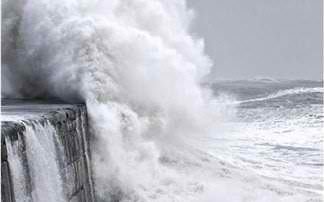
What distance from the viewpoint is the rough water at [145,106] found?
49.9 ft

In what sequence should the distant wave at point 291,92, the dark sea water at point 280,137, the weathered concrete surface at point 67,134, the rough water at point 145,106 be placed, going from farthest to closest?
the distant wave at point 291,92 → the dark sea water at point 280,137 → the rough water at point 145,106 → the weathered concrete surface at point 67,134

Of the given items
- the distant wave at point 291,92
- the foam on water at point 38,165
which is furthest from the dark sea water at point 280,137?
the foam on water at point 38,165

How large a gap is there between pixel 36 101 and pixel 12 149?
5465mm

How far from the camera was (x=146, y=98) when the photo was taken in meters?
18.0

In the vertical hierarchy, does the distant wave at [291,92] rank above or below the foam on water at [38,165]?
above

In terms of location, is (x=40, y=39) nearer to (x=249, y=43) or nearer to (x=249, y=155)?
(x=249, y=155)

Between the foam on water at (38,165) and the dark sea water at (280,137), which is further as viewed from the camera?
the dark sea water at (280,137)

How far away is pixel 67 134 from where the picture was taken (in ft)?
43.3

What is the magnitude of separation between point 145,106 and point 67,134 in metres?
4.70

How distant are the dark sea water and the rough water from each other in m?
0.04

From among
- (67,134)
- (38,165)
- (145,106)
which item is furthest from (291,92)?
(38,165)

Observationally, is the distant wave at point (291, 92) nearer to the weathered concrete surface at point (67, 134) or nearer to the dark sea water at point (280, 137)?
the dark sea water at point (280, 137)

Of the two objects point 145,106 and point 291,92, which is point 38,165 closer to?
point 145,106

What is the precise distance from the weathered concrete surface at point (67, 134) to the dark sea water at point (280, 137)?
4.25 metres
